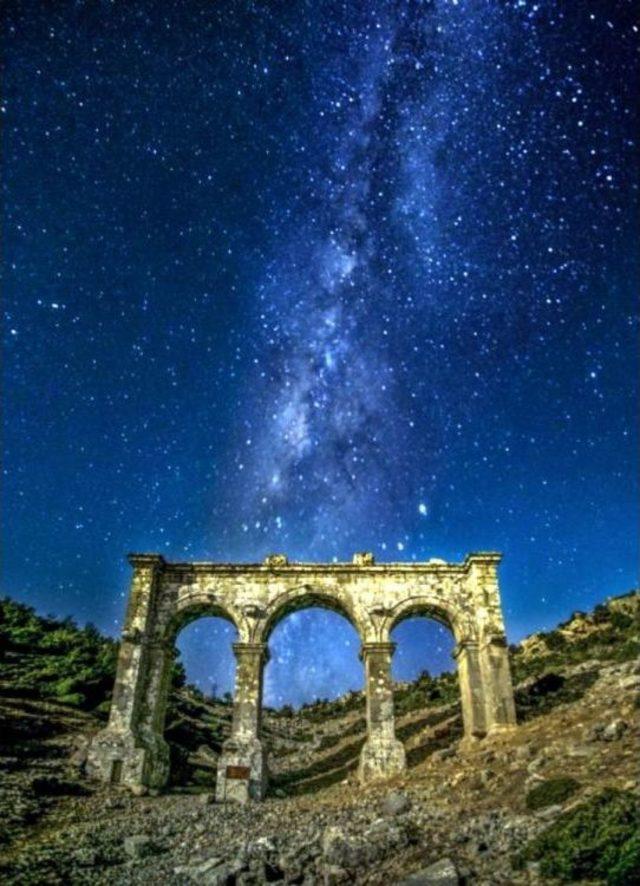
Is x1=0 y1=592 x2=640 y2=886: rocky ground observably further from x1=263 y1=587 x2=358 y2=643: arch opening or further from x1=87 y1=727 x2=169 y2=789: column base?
x1=263 y1=587 x2=358 y2=643: arch opening

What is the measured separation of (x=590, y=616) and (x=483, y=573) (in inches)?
909

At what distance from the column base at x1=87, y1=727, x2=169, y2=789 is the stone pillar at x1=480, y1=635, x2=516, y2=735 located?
35.2ft

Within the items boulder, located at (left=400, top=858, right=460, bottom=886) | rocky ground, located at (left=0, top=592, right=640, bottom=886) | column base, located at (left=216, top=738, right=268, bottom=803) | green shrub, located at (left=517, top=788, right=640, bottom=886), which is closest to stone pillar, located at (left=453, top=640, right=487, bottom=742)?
rocky ground, located at (left=0, top=592, right=640, bottom=886)

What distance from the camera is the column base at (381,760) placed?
742 inches

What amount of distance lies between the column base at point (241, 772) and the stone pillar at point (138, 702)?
96.7 inches

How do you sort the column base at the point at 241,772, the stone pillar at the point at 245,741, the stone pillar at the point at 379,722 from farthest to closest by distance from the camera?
1. the stone pillar at the point at 379,722
2. the stone pillar at the point at 245,741
3. the column base at the point at 241,772

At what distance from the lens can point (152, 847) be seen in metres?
11.2

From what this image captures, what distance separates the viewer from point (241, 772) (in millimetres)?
18844

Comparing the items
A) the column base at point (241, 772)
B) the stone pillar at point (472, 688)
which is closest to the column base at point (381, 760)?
the stone pillar at point (472, 688)

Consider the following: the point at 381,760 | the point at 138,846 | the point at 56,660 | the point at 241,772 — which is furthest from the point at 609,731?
the point at 56,660

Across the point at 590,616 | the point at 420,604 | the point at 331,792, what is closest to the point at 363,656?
the point at 420,604

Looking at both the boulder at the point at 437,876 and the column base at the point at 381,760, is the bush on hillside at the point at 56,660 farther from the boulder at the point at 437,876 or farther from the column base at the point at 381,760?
the boulder at the point at 437,876

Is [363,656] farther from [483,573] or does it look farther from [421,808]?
[421,808]

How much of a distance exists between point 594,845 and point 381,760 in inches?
508
